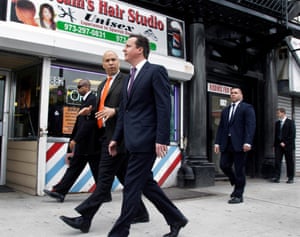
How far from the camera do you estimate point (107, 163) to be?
3.88m

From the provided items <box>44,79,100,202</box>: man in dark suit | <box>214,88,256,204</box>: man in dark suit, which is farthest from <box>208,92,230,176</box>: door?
<box>44,79,100,202</box>: man in dark suit

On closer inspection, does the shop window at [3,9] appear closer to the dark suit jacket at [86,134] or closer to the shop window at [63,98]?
the shop window at [63,98]

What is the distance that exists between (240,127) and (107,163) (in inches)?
114

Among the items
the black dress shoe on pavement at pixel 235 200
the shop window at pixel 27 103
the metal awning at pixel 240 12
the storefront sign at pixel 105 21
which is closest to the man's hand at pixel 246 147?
the black dress shoe on pavement at pixel 235 200

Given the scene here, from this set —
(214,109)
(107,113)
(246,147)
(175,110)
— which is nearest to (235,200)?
(246,147)

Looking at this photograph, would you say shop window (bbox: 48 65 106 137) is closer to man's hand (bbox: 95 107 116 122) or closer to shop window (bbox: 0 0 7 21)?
shop window (bbox: 0 0 7 21)

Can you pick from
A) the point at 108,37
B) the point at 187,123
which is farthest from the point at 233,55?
the point at 108,37

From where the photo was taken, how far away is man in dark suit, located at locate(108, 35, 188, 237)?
335 centimetres

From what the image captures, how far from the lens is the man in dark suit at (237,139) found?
595cm

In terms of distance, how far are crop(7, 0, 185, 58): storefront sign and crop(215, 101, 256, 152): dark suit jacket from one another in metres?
2.21

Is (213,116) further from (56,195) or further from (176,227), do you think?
(176,227)

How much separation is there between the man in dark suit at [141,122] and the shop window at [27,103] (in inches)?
128

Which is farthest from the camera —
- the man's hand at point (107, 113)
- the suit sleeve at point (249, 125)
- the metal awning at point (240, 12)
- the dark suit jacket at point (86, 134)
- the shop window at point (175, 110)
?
the shop window at point (175, 110)

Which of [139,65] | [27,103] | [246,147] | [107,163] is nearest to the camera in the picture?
[139,65]
